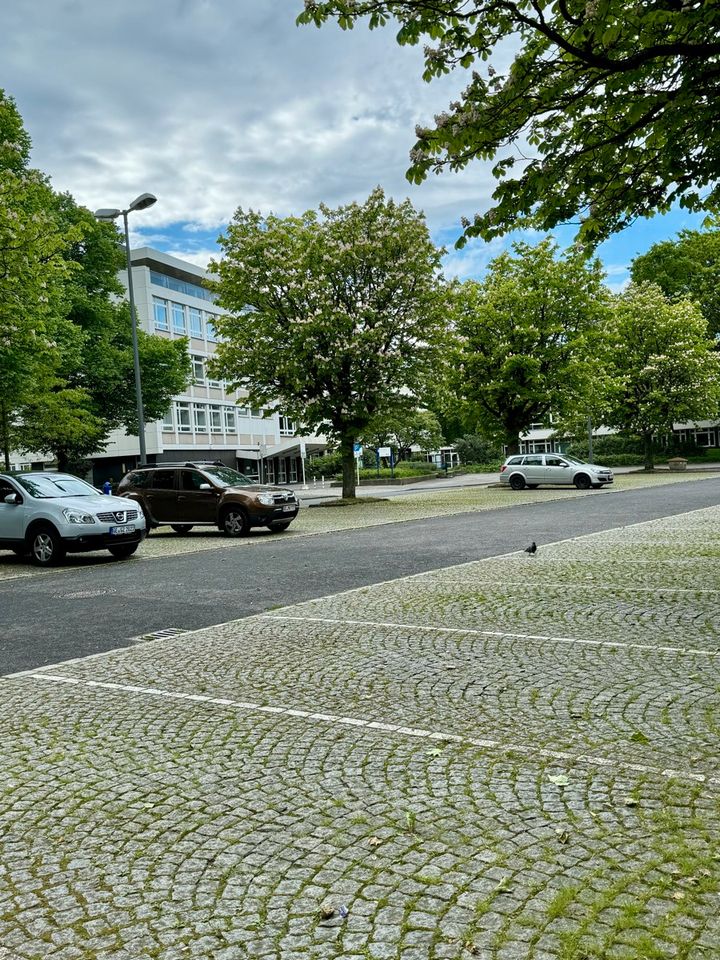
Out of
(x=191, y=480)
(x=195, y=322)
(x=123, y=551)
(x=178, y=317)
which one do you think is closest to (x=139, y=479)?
(x=191, y=480)

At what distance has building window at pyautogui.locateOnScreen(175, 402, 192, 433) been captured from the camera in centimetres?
5528

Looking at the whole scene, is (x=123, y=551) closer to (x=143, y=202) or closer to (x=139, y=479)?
(x=139, y=479)

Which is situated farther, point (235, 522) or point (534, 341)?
point (534, 341)

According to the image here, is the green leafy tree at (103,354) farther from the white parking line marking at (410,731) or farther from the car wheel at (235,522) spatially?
the white parking line marking at (410,731)

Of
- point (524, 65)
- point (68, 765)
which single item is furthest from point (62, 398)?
point (68, 765)

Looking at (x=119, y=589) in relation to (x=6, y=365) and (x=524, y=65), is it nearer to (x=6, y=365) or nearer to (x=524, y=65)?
(x=524, y=65)

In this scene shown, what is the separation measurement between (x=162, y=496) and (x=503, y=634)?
591 inches

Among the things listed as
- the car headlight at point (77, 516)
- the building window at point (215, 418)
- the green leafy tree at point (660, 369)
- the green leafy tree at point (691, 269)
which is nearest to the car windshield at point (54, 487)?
the car headlight at point (77, 516)

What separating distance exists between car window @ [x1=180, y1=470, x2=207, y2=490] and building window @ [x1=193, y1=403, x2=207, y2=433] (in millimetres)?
37707

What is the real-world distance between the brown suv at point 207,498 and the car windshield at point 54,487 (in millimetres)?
3876

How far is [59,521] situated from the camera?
14.9m

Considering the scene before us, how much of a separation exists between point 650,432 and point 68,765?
49.0m

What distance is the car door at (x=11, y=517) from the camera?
15.4 metres

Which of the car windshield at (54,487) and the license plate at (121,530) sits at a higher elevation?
the car windshield at (54,487)
